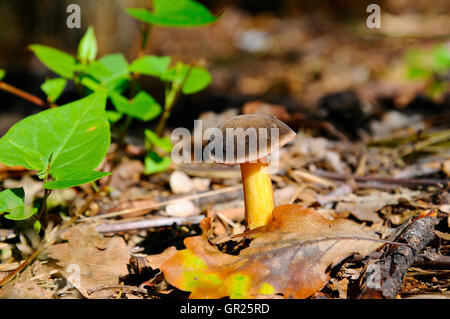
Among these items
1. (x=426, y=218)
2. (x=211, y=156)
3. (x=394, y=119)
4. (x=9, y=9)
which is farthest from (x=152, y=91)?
(x=9, y=9)

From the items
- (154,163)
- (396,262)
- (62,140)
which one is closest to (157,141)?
(154,163)

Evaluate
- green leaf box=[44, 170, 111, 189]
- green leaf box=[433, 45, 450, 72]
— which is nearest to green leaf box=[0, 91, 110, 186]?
green leaf box=[44, 170, 111, 189]

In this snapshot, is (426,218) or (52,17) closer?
(426,218)

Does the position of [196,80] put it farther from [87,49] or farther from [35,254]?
[35,254]

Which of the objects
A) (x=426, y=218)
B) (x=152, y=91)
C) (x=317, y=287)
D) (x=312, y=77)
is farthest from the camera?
(x=312, y=77)

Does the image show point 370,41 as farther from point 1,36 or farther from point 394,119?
point 1,36

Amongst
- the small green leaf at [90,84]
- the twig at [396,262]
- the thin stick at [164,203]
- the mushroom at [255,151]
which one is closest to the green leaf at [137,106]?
the small green leaf at [90,84]
